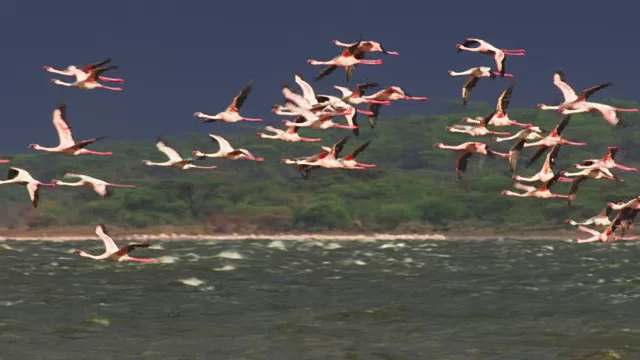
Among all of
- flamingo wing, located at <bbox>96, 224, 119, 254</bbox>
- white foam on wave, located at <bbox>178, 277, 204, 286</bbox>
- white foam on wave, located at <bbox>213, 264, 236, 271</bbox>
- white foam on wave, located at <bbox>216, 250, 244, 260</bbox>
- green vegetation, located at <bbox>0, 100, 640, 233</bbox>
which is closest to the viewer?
flamingo wing, located at <bbox>96, 224, 119, 254</bbox>

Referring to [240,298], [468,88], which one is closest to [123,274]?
[240,298]

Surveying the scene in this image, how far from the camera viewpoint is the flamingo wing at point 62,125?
52031mm

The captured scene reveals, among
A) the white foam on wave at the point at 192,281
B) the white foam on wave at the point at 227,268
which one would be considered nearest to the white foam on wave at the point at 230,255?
the white foam on wave at the point at 227,268

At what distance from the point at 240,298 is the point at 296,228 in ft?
334

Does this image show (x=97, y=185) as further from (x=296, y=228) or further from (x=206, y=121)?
(x=296, y=228)

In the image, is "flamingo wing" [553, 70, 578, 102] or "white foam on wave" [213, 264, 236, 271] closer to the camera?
"flamingo wing" [553, 70, 578, 102]

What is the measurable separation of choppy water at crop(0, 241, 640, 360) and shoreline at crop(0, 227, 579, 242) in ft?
169

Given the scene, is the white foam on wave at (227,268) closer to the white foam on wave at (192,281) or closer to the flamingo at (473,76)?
the white foam on wave at (192,281)

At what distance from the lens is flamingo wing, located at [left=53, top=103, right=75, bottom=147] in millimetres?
52031

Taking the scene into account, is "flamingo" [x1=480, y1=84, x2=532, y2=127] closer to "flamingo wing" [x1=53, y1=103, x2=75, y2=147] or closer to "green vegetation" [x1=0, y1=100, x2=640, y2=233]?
"flamingo wing" [x1=53, y1=103, x2=75, y2=147]

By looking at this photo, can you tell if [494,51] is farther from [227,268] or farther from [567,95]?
[227,268]

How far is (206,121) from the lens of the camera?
5481 centimetres

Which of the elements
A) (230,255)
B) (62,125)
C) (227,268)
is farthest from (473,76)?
(230,255)

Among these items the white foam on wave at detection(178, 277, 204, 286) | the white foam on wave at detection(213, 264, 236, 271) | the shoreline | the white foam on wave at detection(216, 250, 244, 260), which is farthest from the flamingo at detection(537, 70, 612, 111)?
the shoreline
